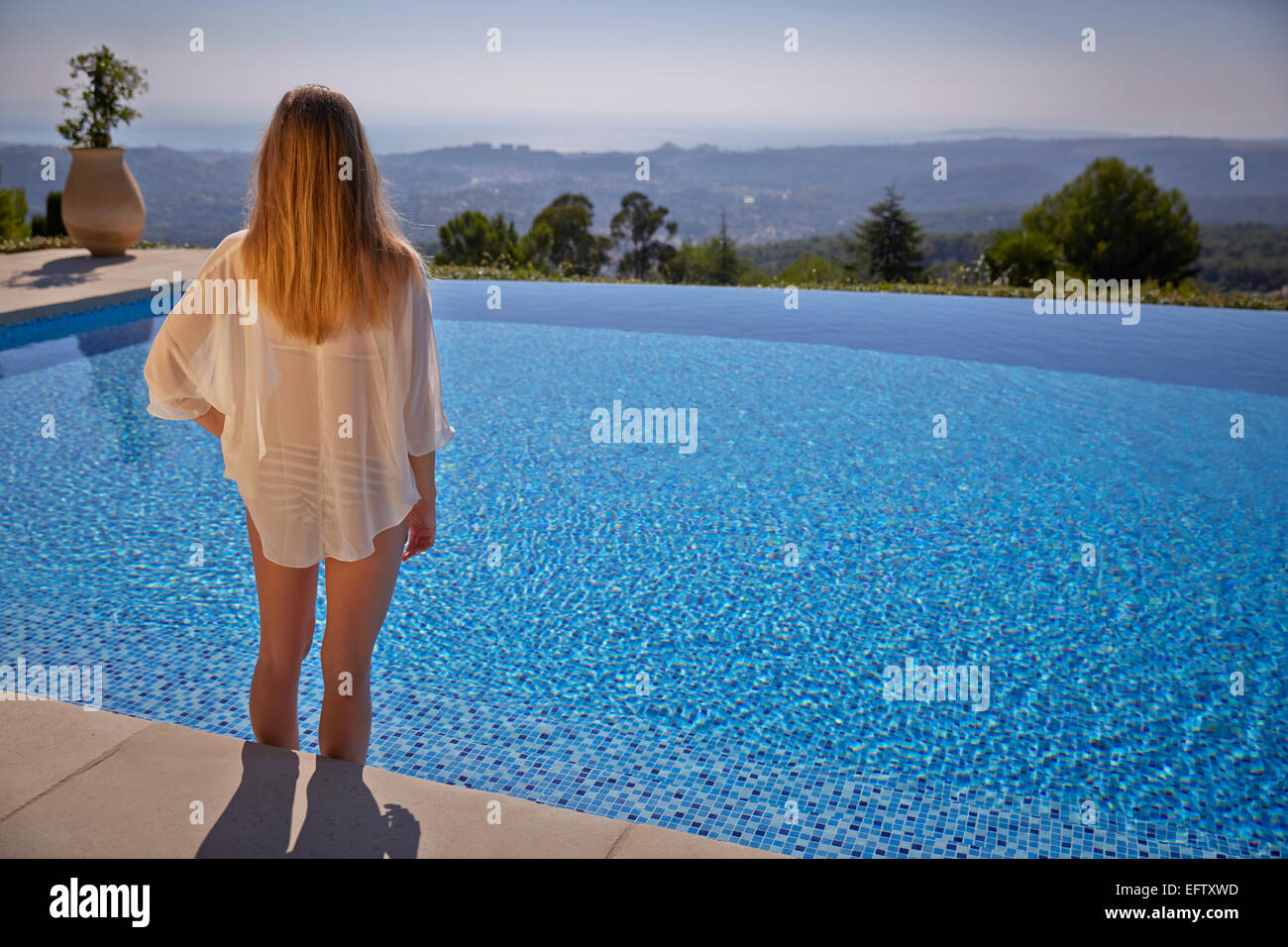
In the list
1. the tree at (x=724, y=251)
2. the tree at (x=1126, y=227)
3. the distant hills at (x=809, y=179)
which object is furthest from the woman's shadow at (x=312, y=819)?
the tree at (x=724, y=251)

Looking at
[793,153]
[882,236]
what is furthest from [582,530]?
[793,153]

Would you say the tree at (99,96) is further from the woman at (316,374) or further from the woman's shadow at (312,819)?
the woman's shadow at (312,819)

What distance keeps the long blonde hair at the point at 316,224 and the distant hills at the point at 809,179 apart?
861 inches

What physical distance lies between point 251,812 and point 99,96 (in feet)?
34.1

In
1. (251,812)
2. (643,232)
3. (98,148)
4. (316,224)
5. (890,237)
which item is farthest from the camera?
(643,232)

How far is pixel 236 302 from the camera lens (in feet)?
4.95

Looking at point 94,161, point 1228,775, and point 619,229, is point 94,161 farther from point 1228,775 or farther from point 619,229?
point 619,229

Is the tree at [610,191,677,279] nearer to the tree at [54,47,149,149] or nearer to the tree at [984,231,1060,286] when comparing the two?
the tree at [984,231,1060,286]

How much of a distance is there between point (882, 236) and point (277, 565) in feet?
122

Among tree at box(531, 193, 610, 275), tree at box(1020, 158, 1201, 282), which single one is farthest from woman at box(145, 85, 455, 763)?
tree at box(531, 193, 610, 275)

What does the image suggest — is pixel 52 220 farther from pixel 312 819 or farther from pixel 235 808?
pixel 312 819

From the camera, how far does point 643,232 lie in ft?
143

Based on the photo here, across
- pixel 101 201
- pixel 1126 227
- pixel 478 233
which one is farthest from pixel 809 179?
pixel 101 201

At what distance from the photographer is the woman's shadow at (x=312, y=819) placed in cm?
158
